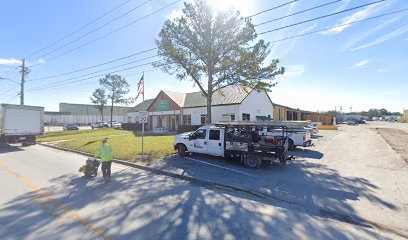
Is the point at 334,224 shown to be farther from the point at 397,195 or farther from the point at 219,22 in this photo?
the point at 219,22

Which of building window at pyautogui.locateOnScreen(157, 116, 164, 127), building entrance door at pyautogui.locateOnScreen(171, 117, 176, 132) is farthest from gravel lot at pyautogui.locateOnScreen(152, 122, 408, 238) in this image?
building window at pyautogui.locateOnScreen(157, 116, 164, 127)

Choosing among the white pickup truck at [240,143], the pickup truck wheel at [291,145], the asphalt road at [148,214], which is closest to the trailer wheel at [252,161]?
the white pickup truck at [240,143]

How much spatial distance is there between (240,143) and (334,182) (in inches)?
155

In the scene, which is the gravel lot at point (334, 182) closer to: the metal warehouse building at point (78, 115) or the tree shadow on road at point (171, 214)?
the tree shadow on road at point (171, 214)

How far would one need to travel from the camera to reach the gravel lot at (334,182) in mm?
5465

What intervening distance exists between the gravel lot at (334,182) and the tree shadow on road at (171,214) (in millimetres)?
228

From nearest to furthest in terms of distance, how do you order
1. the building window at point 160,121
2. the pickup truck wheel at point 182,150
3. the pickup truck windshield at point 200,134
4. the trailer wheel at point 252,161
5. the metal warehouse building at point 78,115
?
1. the trailer wheel at point 252,161
2. the pickup truck windshield at point 200,134
3. the pickup truck wheel at point 182,150
4. the building window at point 160,121
5. the metal warehouse building at point 78,115

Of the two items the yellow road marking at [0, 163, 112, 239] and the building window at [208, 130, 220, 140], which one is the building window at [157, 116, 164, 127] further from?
the yellow road marking at [0, 163, 112, 239]

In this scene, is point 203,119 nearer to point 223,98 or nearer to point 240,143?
point 223,98

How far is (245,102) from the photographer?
26703mm

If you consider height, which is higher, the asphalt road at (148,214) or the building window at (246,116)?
the building window at (246,116)

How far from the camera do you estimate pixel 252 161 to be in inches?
392

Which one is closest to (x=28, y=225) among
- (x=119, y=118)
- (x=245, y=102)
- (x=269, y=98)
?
(x=245, y=102)

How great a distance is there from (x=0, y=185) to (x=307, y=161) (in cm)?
1254
